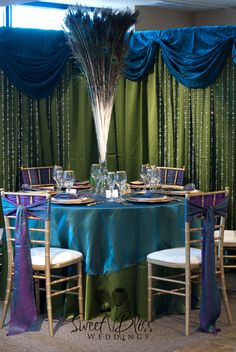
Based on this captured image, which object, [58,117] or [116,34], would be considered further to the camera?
[58,117]

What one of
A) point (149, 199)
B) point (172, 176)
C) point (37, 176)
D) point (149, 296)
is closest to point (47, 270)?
point (149, 296)

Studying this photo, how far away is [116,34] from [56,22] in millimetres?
1779

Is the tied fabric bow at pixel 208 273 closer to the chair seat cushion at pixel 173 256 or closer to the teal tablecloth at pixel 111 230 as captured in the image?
the chair seat cushion at pixel 173 256

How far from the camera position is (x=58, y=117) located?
6.05 metres

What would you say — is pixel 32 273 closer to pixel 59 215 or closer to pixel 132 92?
pixel 59 215

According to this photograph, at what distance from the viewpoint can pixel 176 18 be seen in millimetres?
7172

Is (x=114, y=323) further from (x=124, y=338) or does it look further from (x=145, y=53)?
(x=145, y=53)

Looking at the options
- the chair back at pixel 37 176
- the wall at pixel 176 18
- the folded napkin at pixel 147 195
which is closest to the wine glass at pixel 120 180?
the folded napkin at pixel 147 195

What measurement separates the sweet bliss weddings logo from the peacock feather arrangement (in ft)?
3.91

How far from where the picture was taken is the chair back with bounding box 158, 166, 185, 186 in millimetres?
5672

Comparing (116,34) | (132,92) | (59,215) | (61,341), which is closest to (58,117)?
(132,92)

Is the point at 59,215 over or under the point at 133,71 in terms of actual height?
under

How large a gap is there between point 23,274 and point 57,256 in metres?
0.26

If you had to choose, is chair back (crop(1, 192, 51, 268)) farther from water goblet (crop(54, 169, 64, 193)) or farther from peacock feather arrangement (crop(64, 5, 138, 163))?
peacock feather arrangement (crop(64, 5, 138, 163))
